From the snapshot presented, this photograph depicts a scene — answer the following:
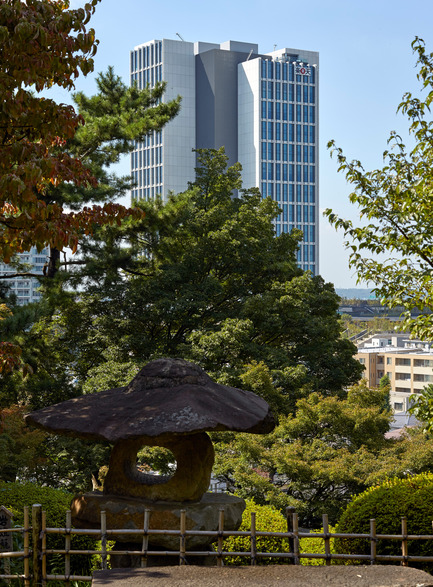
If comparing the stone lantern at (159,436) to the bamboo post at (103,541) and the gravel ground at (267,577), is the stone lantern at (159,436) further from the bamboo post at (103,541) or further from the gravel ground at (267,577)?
the gravel ground at (267,577)

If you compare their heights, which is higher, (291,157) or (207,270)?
(291,157)

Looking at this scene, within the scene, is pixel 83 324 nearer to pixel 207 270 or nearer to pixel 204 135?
pixel 207 270

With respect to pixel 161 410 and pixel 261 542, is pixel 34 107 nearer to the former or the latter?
pixel 161 410

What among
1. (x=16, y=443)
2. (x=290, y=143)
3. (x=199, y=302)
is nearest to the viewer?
(x=16, y=443)

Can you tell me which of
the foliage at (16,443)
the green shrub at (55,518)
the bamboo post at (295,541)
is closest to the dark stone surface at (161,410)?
the bamboo post at (295,541)

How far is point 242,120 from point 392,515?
100438 mm

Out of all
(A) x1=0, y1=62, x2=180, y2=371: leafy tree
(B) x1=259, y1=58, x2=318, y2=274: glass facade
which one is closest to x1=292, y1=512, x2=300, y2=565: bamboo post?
(A) x1=0, y1=62, x2=180, y2=371: leafy tree

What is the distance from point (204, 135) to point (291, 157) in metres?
13.4

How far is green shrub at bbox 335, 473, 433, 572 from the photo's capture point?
6.95 metres

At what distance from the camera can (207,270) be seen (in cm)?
1889

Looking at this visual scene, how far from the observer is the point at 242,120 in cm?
10356

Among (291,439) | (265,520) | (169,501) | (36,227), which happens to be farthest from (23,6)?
(291,439)

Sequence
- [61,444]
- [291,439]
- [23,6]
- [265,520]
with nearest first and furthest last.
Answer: [23,6] → [265,520] → [291,439] → [61,444]

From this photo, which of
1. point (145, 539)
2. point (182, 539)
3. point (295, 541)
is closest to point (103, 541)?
point (145, 539)
